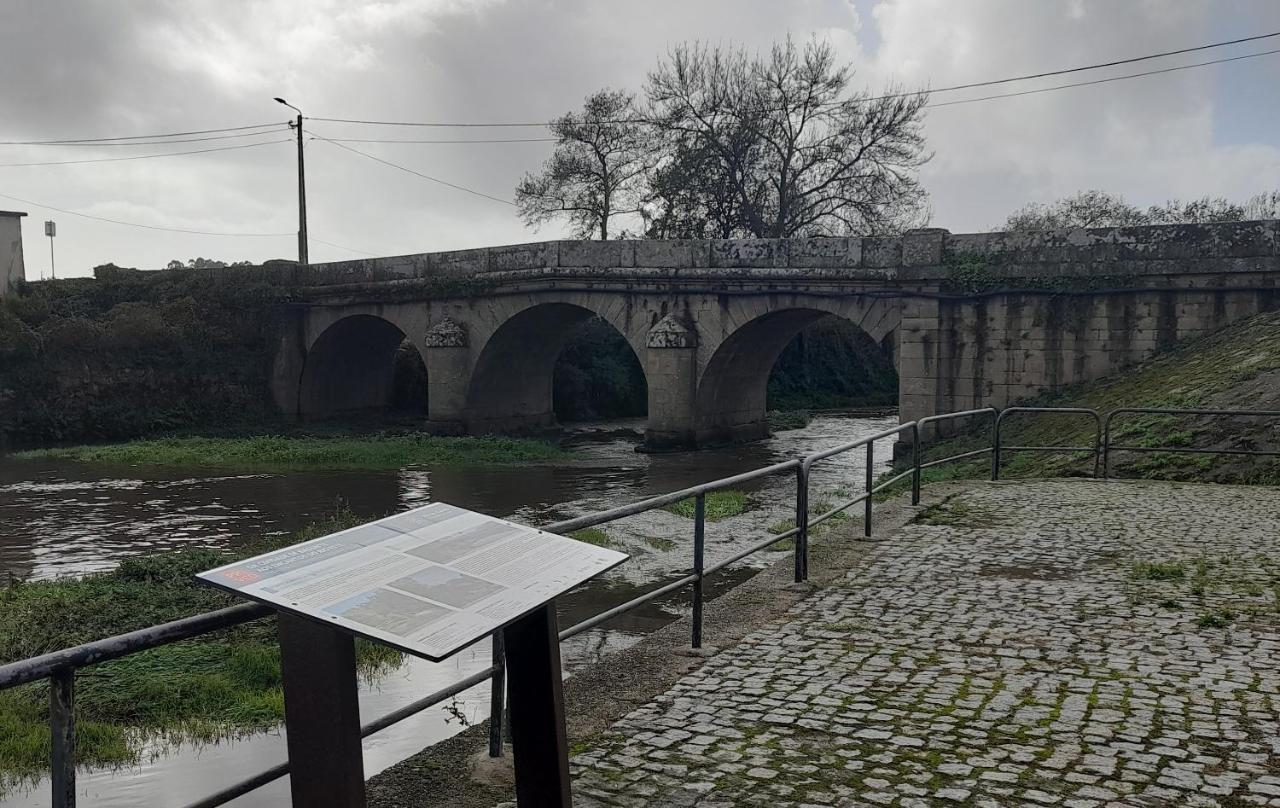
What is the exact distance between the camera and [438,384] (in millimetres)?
27250

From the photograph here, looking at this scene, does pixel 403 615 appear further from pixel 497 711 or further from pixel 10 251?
pixel 10 251

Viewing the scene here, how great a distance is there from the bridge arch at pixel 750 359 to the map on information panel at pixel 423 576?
56.5 ft

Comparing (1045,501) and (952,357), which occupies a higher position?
(952,357)

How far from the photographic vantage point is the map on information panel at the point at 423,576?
259cm

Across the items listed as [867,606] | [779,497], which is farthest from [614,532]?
[867,606]

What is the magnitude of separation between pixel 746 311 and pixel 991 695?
1758cm

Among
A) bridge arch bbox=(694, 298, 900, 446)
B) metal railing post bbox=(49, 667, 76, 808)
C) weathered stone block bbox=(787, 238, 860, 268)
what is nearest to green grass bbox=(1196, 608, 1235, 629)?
metal railing post bbox=(49, 667, 76, 808)

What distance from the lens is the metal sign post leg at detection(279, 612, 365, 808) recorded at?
275cm

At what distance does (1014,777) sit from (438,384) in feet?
79.3

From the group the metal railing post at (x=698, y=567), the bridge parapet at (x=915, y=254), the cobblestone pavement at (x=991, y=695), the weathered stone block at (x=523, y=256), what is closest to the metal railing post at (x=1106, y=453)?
the cobblestone pavement at (x=991, y=695)

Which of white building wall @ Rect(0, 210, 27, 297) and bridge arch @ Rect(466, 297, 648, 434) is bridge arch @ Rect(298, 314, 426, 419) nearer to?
bridge arch @ Rect(466, 297, 648, 434)

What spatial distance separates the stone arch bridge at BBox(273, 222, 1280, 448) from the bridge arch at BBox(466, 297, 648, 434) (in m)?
0.06

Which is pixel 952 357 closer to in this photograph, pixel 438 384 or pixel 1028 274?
pixel 1028 274

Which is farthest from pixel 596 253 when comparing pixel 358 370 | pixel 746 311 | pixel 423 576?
pixel 423 576
